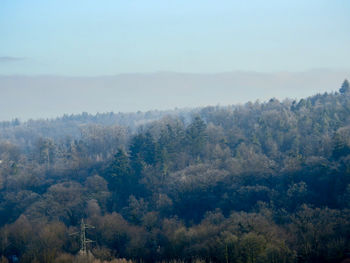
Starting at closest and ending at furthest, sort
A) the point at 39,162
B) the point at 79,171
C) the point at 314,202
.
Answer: the point at 314,202 < the point at 79,171 < the point at 39,162

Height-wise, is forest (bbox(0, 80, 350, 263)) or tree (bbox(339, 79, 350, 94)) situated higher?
tree (bbox(339, 79, 350, 94))

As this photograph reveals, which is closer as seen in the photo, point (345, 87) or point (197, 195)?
point (197, 195)

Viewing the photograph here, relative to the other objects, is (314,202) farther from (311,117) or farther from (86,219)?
(311,117)

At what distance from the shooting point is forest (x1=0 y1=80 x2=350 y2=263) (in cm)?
4094

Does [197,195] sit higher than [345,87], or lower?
lower

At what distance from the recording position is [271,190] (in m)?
57.2

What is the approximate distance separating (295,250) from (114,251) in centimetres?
1685

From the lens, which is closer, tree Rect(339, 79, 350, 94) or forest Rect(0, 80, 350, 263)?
forest Rect(0, 80, 350, 263)

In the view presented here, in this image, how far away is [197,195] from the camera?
205 feet

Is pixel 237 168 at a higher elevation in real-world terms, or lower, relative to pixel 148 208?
higher

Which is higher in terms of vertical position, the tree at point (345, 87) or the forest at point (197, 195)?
the tree at point (345, 87)

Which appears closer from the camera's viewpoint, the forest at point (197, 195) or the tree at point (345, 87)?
the forest at point (197, 195)

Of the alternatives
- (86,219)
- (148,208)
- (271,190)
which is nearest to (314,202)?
(271,190)

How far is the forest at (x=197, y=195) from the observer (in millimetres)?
40938
